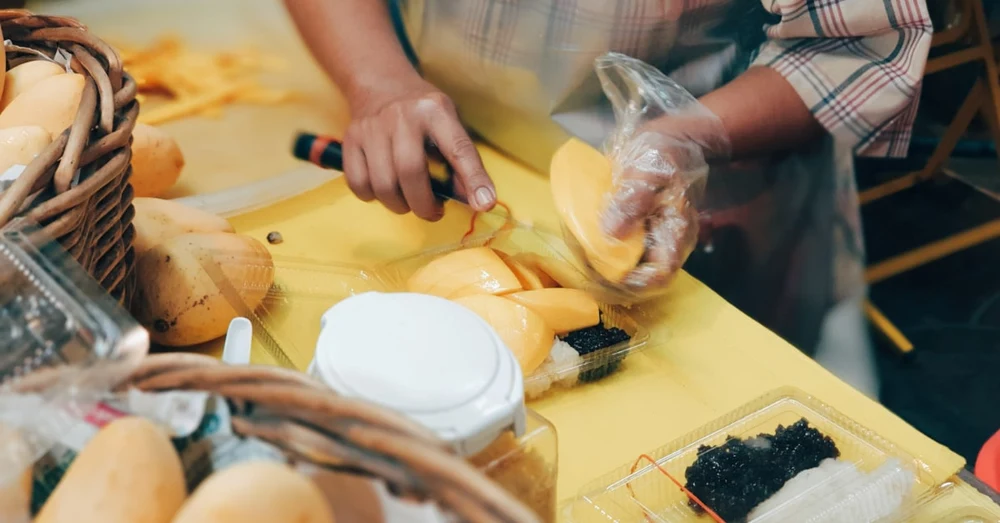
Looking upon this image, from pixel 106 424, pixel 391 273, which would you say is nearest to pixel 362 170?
pixel 391 273

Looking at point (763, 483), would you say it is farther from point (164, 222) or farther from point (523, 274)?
point (164, 222)

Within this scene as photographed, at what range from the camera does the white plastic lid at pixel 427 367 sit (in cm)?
33

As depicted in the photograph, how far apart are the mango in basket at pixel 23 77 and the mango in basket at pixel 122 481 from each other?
36 cm

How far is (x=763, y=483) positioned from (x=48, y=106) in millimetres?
518

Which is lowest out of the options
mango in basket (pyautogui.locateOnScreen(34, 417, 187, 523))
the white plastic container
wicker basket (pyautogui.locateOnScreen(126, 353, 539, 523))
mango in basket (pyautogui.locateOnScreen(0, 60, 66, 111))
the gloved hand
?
the gloved hand

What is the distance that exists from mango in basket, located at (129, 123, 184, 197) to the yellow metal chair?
1.18 m

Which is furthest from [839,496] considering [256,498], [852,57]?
[852,57]

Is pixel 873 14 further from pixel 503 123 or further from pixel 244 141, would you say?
pixel 244 141

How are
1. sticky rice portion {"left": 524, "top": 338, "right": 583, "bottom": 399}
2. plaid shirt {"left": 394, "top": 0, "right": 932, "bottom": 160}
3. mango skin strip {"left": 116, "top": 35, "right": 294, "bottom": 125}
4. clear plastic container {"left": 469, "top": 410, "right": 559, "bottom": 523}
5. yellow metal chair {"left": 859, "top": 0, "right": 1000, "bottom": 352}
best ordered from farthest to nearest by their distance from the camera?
yellow metal chair {"left": 859, "top": 0, "right": 1000, "bottom": 352}, mango skin strip {"left": 116, "top": 35, "right": 294, "bottom": 125}, plaid shirt {"left": 394, "top": 0, "right": 932, "bottom": 160}, sticky rice portion {"left": 524, "top": 338, "right": 583, "bottom": 399}, clear plastic container {"left": 469, "top": 410, "right": 559, "bottom": 523}

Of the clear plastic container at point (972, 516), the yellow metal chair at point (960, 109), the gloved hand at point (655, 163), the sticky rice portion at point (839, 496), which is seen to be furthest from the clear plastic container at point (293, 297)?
the yellow metal chair at point (960, 109)

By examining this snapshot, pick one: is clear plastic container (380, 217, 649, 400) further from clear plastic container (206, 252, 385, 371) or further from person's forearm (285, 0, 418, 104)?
person's forearm (285, 0, 418, 104)

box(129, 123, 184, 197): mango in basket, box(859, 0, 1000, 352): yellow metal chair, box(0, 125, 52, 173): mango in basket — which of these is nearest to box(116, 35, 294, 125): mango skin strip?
box(129, 123, 184, 197): mango in basket

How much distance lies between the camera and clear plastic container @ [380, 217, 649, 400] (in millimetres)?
591

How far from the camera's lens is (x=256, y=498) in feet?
0.88
